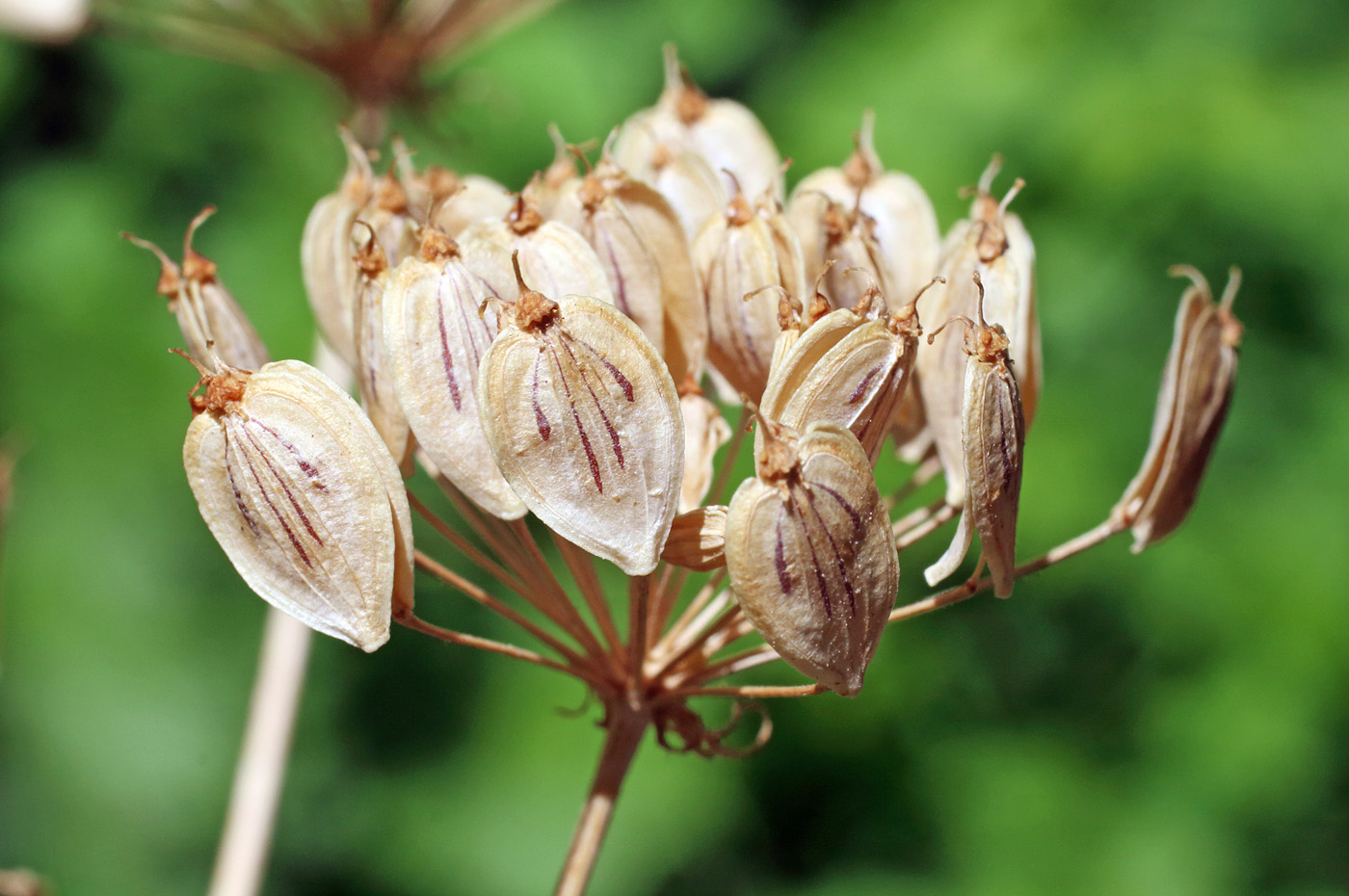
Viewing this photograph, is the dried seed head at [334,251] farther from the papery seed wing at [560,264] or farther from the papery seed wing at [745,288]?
the papery seed wing at [745,288]

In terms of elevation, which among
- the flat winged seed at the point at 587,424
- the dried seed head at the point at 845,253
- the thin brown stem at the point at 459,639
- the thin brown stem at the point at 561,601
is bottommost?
the thin brown stem at the point at 459,639

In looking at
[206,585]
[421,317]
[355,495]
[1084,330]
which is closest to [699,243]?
[421,317]

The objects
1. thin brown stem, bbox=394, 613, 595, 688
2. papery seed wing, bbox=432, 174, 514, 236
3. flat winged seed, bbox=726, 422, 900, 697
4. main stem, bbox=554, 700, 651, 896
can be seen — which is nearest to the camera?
flat winged seed, bbox=726, 422, 900, 697

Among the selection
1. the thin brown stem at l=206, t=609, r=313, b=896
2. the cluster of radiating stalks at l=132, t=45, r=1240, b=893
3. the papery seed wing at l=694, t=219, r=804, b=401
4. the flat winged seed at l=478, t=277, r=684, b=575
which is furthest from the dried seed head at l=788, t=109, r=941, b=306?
the thin brown stem at l=206, t=609, r=313, b=896

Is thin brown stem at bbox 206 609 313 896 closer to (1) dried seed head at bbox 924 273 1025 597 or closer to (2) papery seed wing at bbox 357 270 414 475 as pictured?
(2) papery seed wing at bbox 357 270 414 475

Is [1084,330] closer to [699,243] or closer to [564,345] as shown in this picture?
[699,243]

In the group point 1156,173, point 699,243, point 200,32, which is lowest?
point 699,243

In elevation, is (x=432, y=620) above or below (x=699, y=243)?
below

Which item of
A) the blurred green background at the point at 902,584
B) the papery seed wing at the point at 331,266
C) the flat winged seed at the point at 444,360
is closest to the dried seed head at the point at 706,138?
the papery seed wing at the point at 331,266
